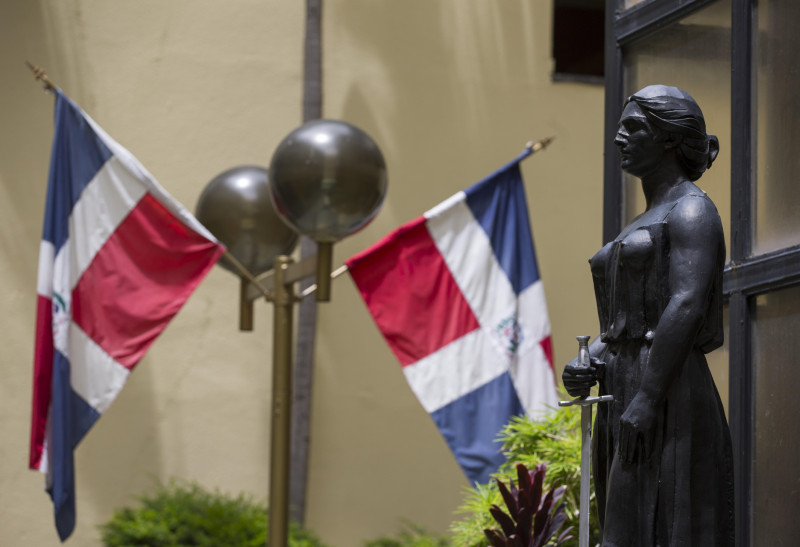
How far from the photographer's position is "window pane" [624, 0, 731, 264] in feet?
17.9

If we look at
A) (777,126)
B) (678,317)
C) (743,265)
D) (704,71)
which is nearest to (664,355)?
(678,317)

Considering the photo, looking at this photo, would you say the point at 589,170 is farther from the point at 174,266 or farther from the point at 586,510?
the point at 586,510

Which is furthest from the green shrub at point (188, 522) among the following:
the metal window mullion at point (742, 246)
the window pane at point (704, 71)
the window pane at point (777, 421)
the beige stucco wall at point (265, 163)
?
the window pane at point (777, 421)

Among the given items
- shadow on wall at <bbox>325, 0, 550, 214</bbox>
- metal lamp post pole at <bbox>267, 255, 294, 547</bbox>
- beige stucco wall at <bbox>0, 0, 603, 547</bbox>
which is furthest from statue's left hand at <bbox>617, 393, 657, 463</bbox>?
shadow on wall at <bbox>325, 0, 550, 214</bbox>

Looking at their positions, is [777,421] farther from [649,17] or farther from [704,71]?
[649,17]

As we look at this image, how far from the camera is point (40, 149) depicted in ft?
32.4

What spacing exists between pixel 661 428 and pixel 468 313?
14.4ft

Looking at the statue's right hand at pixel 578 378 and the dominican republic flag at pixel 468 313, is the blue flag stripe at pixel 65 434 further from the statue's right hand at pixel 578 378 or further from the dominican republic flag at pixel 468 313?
the statue's right hand at pixel 578 378

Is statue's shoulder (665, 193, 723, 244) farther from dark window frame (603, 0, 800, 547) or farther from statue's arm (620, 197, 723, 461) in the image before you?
dark window frame (603, 0, 800, 547)

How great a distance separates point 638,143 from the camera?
3.77 meters

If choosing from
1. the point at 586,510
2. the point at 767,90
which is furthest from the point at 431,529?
the point at 586,510

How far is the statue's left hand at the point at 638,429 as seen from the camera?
3.52 metres

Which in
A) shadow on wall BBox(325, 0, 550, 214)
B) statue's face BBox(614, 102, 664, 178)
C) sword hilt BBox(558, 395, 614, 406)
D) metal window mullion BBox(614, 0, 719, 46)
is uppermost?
shadow on wall BBox(325, 0, 550, 214)

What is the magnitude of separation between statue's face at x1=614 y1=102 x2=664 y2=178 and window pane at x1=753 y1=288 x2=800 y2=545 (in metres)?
1.35
